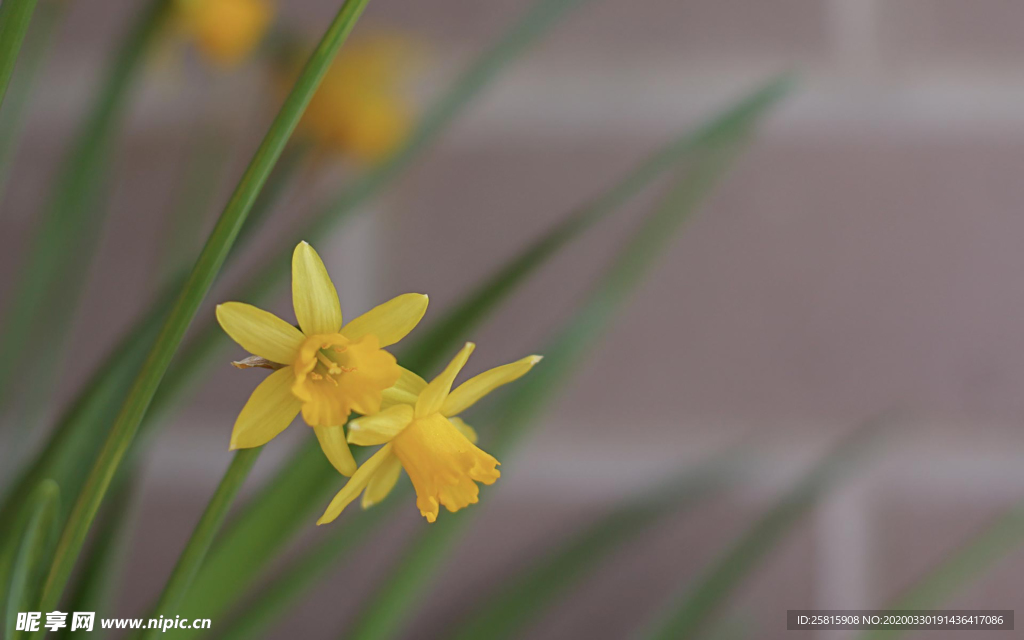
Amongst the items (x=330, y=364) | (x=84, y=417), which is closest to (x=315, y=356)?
(x=330, y=364)

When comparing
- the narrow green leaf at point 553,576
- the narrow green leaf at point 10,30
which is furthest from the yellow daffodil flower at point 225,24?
the narrow green leaf at point 553,576

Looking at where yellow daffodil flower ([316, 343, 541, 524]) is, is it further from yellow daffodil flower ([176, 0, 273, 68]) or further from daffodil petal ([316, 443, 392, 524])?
yellow daffodil flower ([176, 0, 273, 68])

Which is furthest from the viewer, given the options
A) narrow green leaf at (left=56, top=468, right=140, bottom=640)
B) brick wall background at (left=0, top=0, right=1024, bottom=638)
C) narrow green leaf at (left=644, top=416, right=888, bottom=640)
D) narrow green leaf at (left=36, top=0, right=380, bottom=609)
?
brick wall background at (left=0, top=0, right=1024, bottom=638)

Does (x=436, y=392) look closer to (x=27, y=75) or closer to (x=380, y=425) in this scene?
(x=380, y=425)

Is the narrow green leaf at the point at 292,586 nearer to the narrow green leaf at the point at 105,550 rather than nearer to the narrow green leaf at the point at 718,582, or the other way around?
the narrow green leaf at the point at 105,550

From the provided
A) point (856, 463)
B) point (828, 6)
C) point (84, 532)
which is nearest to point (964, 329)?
point (856, 463)

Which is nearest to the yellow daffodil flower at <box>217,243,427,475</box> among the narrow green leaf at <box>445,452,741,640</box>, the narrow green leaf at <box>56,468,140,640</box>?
the narrow green leaf at <box>56,468,140,640</box>
